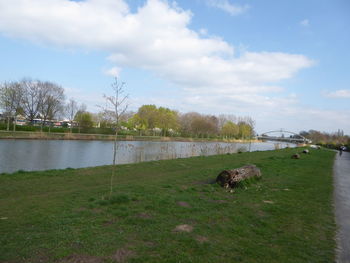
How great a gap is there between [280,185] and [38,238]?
833 cm

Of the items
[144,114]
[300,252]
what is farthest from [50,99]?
[300,252]

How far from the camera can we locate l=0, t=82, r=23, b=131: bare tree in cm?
4569

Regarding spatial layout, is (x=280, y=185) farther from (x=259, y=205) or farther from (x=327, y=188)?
(x=259, y=205)

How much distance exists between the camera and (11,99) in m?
47.5

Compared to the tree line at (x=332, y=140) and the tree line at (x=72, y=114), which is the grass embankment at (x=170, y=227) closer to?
the tree line at (x=72, y=114)

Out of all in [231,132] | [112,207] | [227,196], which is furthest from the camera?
[231,132]

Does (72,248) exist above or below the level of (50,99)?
below

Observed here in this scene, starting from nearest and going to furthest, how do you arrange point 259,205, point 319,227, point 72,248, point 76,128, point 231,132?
point 72,248
point 319,227
point 259,205
point 76,128
point 231,132

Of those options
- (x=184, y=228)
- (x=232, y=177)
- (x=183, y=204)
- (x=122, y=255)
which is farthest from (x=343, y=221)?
(x=122, y=255)

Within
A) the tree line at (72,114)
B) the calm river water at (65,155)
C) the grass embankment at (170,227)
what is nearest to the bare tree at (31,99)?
the tree line at (72,114)

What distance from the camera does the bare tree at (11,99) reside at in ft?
150

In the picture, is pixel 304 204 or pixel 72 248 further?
pixel 304 204

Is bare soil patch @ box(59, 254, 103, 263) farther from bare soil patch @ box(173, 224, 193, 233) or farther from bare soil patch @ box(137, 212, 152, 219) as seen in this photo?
bare soil patch @ box(137, 212, 152, 219)

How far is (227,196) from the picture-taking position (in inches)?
299
